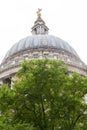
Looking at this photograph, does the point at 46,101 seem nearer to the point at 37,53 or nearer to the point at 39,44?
the point at 37,53

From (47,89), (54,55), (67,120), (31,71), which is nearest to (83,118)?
(67,120)

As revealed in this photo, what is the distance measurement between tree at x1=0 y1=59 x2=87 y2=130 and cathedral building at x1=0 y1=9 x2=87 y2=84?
21.9 m

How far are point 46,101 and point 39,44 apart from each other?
26.8 metres

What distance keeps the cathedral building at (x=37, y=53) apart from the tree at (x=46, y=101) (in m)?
21.9

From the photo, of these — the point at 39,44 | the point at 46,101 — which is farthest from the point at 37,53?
the point at 46,101

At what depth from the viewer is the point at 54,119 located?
2139cm

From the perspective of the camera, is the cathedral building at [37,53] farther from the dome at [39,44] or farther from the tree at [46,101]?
the tree at [46,101]

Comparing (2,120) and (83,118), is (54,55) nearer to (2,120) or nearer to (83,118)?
(83,118)

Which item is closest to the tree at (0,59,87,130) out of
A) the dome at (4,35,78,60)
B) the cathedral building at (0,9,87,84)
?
the cathedral building at (0,9,87,84)

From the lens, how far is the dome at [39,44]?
158ft

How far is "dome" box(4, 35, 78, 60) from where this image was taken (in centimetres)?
4812

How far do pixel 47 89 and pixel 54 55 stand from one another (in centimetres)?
2519

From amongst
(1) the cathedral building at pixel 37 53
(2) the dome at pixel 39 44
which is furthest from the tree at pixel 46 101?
(2) the dome at pixel 39 44

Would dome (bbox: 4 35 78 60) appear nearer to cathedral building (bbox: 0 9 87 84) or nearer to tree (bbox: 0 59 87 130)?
cathedral building (bbox: 0 9 87 84)
